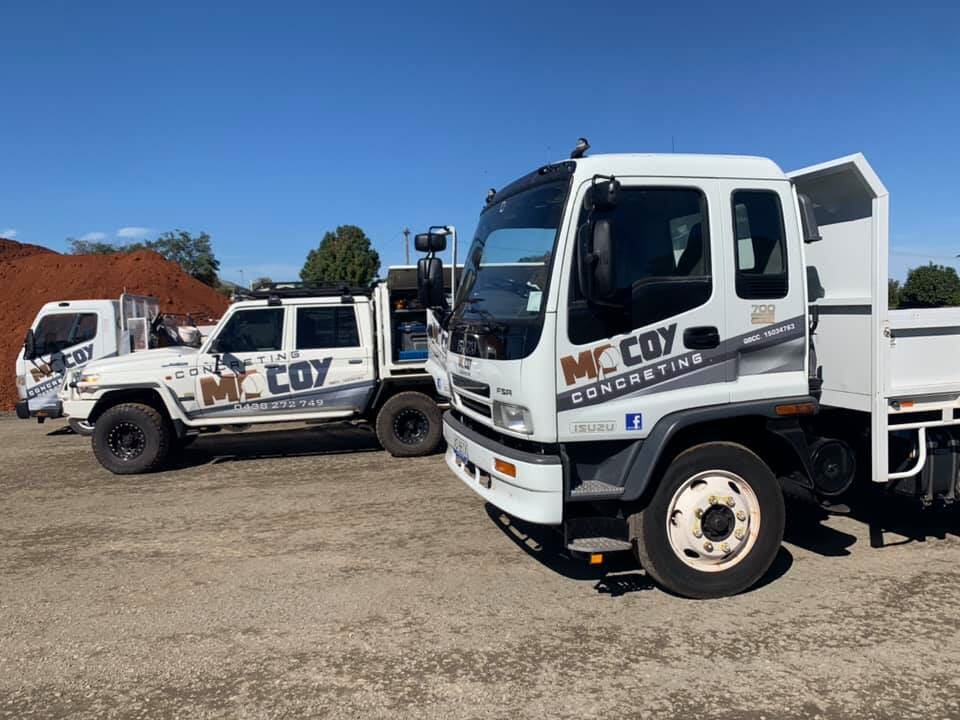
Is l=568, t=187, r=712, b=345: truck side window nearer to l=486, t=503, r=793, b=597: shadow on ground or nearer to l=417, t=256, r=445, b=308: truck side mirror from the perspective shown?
l=486, t=503, r=793, b=597: shadow on ground

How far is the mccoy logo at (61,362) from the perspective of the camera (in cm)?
1209

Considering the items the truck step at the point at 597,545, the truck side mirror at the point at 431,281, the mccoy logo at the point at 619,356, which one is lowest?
the truck step at the point at 597,545

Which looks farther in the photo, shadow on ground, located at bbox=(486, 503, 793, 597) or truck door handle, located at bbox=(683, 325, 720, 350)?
shadow on ground, located at bbox=(486, 503, 793, 597)

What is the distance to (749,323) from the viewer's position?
14.6 feet

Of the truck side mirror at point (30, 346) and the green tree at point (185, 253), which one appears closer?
the truck side mirror at point (30, 346)

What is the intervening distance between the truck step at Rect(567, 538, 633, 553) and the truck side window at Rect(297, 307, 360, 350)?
5.59 metres

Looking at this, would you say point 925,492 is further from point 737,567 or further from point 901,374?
point 737,567

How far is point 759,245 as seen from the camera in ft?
14.8

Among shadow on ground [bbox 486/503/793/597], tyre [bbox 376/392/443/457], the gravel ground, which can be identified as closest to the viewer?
the gravel ground

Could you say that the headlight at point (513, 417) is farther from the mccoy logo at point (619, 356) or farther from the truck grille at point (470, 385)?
the mccoy logo at point (619, 356)

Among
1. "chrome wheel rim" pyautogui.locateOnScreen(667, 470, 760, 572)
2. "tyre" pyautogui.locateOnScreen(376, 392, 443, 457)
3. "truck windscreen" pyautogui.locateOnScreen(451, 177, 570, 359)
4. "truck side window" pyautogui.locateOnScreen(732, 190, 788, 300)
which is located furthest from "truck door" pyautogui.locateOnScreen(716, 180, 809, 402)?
"tyre" pyautogui.locateOnScreen(376, 392, 443, 457)

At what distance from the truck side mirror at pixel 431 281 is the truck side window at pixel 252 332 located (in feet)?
13.1

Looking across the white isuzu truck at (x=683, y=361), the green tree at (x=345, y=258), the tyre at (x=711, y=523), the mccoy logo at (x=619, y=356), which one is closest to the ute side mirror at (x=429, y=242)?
the white isuzu truck at (x=683, y=361)

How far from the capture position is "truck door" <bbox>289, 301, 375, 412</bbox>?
30.0 feet
